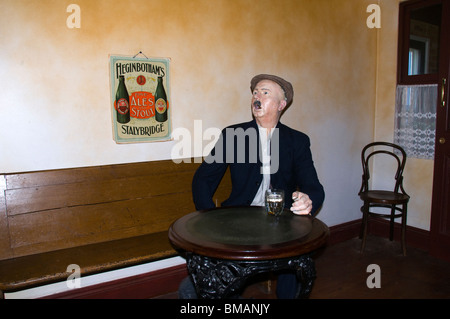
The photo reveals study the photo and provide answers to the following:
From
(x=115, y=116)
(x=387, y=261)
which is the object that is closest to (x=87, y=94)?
(x=115, y=116)

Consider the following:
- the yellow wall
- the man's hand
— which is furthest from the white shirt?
the yellow wall

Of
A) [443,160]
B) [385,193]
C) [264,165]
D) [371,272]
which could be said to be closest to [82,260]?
[264,165]

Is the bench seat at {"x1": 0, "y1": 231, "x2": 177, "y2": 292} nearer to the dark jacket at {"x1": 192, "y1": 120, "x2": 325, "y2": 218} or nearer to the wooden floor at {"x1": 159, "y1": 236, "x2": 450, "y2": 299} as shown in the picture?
the dark jacket at {"x1": 192, "y1": 120, "x2": 325, "y2": 218}

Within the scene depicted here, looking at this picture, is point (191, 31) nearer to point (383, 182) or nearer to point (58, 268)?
point (58, 268)

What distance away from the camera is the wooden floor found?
3023 mm

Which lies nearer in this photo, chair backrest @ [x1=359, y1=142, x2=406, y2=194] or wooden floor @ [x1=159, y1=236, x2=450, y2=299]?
wooden floor @ [x1=159, y1=236, x2=450, y2=299]

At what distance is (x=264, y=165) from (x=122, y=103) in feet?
3.74

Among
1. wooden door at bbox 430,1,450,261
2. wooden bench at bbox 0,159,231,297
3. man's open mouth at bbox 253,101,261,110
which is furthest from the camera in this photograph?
wooden door at bbox 430,1,450,261

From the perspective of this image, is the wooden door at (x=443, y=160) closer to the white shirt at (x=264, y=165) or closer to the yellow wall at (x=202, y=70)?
the yellow wall at (x=202, y=70)

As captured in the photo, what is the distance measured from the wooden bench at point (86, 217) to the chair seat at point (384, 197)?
74.9 inches

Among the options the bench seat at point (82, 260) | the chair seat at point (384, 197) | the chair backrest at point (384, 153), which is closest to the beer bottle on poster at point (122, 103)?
the bench seat at point (82, 260)

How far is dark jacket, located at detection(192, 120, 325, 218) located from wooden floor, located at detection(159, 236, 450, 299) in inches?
35.8

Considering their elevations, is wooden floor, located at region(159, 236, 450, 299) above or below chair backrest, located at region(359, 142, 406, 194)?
below

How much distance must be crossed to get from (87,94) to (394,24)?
3319 millimetres
